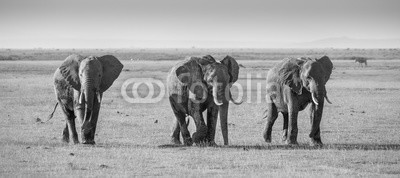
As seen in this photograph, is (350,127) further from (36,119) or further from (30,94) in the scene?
(30,94)

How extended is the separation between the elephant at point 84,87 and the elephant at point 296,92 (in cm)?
479

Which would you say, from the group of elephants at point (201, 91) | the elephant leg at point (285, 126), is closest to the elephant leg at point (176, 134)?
the group of elephants at point (201, 91)

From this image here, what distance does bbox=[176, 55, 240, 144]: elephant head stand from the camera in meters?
19.2

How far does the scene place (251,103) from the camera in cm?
3581

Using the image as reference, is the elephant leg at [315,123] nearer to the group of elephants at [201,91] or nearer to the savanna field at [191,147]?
the group of elephants at [201,91]

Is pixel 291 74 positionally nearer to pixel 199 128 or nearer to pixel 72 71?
pixel 199 128

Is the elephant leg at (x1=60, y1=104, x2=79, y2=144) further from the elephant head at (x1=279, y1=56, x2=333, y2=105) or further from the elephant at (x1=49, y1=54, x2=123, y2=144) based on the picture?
the elephant head at (x1=279, y1=56, x2=333, y2=105)

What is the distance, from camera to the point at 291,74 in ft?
67.6

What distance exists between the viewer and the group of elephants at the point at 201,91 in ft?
63.9

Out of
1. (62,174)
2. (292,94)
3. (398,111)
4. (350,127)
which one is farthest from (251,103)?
(62,174)

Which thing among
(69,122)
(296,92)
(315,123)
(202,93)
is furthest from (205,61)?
(69,122)

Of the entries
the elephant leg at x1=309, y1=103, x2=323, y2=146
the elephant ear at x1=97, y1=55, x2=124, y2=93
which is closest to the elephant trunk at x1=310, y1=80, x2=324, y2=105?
the elephant leg at x1=309, y1=103, x2=323, y2=146

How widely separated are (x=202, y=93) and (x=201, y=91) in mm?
68

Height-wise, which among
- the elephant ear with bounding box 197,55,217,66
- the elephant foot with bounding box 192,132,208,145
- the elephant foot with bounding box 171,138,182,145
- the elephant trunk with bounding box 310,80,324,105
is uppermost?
the elephant ear with bounding box 197,55,217,66
